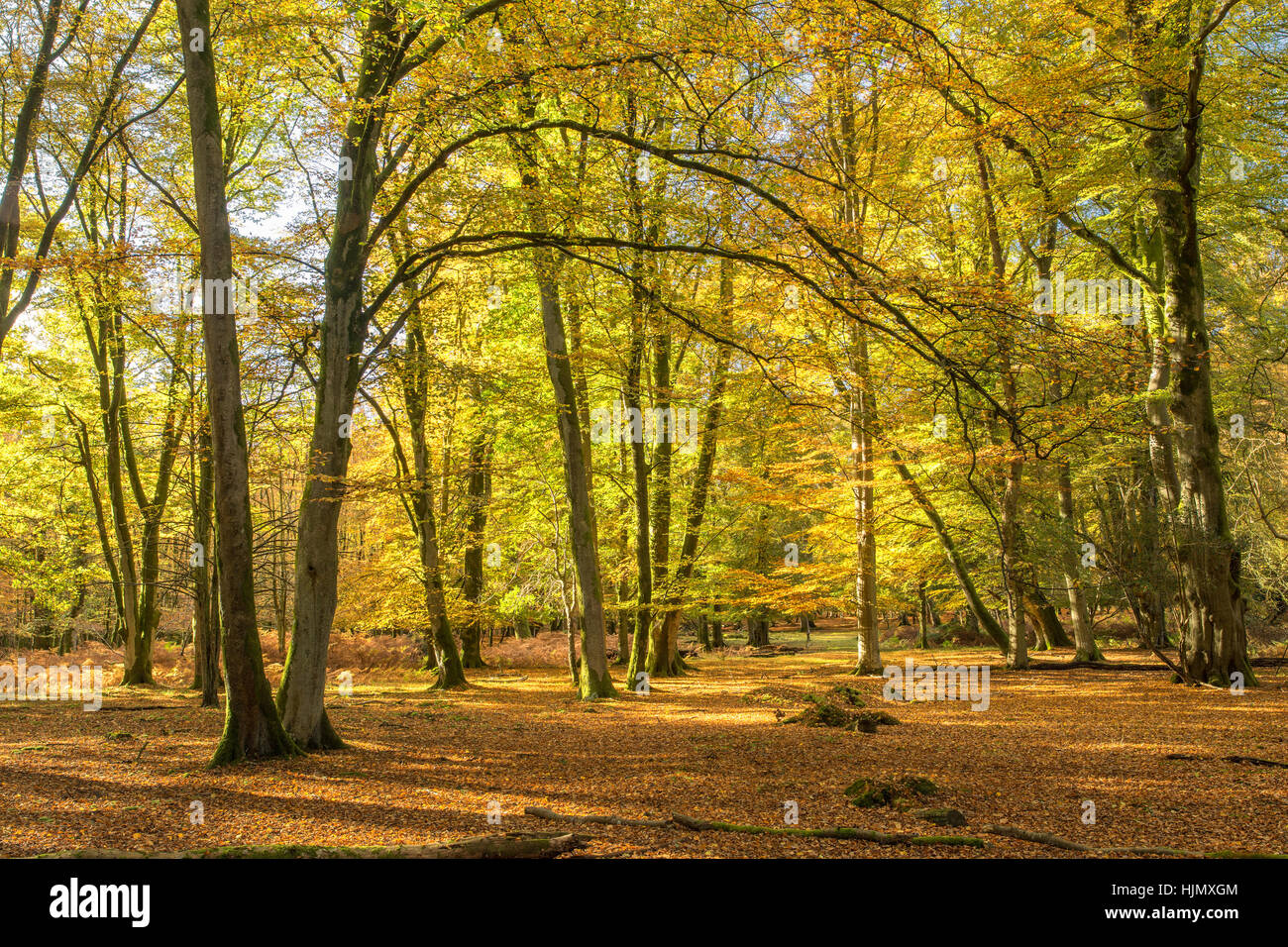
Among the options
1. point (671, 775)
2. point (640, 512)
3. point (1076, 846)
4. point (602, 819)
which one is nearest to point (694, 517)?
point (640, 512)

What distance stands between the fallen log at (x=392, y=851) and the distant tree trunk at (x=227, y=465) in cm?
303

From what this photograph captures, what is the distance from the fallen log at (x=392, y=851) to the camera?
3649 millimetres

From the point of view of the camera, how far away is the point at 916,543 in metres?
18.2

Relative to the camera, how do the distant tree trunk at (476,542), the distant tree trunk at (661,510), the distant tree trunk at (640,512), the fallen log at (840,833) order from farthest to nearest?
1. the distant tree trunk at (476,542)
2. the distant tree trunk at (661,510)
3. the distant tree trunk at (640,512)
4. the fallen log at (840,833)

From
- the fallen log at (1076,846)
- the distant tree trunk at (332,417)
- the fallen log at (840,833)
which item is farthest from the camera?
the distant tree trunk at (332,417)

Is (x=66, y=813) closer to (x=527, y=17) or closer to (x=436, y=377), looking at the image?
(x=436, y=377)

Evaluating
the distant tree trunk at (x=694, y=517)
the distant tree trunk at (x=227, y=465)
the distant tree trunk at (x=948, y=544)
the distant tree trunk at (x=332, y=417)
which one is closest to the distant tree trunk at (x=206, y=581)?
the distant tree trunk at (x=332, y=417)

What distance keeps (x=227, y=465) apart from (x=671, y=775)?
4773mm

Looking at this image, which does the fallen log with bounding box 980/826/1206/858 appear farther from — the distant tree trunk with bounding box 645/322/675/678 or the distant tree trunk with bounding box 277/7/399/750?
the distant tree trunk with bounding box 645/322/675/678

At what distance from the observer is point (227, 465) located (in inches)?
264

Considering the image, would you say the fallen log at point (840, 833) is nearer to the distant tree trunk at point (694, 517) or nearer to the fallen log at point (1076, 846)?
the fallen log at point (1076, 846)

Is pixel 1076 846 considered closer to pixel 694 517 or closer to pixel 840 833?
pixel 840 833
